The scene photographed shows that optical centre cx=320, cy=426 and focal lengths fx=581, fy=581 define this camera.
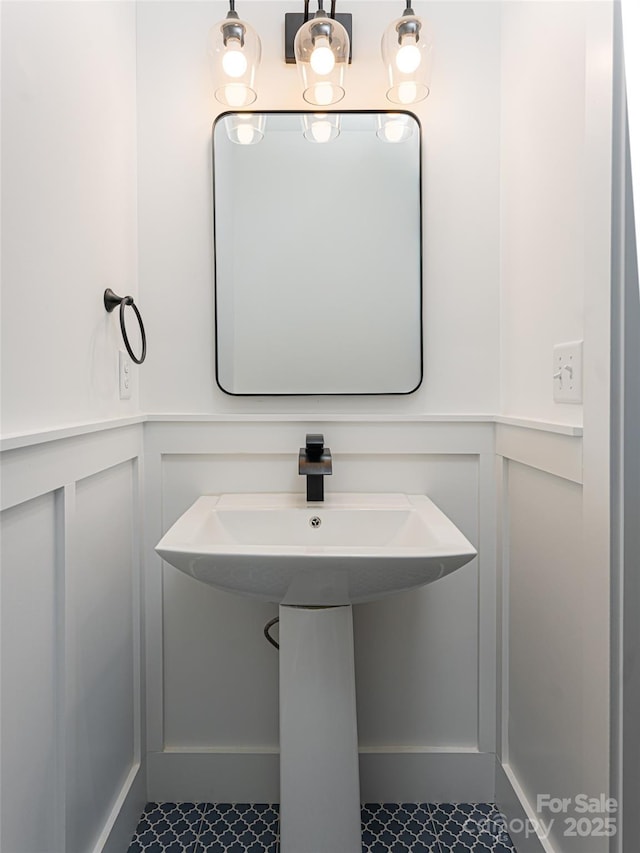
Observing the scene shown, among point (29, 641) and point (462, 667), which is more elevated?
point (29, 641)

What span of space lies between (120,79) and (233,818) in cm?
179

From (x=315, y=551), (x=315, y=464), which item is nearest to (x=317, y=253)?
(x=315, y=464)

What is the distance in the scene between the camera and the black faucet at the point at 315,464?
4.44ft

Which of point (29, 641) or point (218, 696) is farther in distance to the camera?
point (218, 696)

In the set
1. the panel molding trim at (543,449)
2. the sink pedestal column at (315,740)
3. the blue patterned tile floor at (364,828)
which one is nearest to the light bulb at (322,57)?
the panel molding trim at (543,449)

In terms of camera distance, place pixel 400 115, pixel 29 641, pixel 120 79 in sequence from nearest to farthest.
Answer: pixel 29 641 → pixel 120 79 → pixel 400 115

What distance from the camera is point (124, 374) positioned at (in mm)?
1363

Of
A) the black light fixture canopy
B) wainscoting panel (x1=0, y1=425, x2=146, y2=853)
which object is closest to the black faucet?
wainscoting panel (x1=0, y1=425, x2=146, y2=853)

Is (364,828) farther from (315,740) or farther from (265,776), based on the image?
(315,740)

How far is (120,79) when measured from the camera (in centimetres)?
135

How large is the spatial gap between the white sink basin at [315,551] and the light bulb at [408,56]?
3.37 feet

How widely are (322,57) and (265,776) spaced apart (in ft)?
5.77

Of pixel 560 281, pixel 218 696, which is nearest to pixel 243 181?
pixel 560 281

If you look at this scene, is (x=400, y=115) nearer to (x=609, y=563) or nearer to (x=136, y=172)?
(x=136, y=172)
